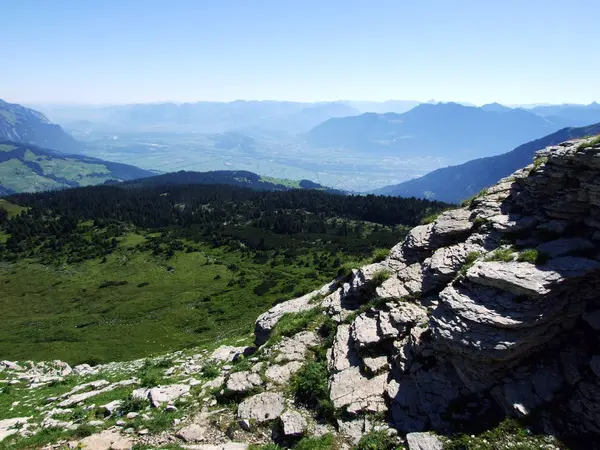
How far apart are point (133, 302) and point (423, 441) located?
83.5 metres

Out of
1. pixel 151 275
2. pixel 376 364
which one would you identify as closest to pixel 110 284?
pixel 151 275

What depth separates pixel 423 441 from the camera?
13.7 meters

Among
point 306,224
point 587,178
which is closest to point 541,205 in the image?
point 587,178

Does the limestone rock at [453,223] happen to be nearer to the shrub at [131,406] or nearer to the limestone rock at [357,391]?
the limestone rock at [357,391]

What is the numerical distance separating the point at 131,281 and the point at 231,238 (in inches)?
2194

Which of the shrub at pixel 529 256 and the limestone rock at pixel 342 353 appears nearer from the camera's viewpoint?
the shrub at pixel 529 256

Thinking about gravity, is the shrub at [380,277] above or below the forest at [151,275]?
above

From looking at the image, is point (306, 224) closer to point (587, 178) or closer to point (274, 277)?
point (274, 277)

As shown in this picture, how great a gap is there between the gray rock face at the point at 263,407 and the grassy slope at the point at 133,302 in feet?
89.0

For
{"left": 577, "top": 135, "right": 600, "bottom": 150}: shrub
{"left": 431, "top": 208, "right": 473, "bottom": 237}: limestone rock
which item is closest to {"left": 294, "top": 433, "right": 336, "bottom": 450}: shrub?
{"left": 431, "top": 208, "right": 473, "bottom": 237}: limestone rock

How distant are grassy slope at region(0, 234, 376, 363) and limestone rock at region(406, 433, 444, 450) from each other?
33068 mm

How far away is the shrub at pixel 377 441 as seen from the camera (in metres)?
14.2

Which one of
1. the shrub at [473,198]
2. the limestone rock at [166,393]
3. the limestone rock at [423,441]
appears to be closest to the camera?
the limestone rock at [423,441]

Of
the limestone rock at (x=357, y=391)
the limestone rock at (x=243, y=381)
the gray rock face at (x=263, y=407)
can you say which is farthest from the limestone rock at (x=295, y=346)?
the limestone rock at (x=357, y=391)
